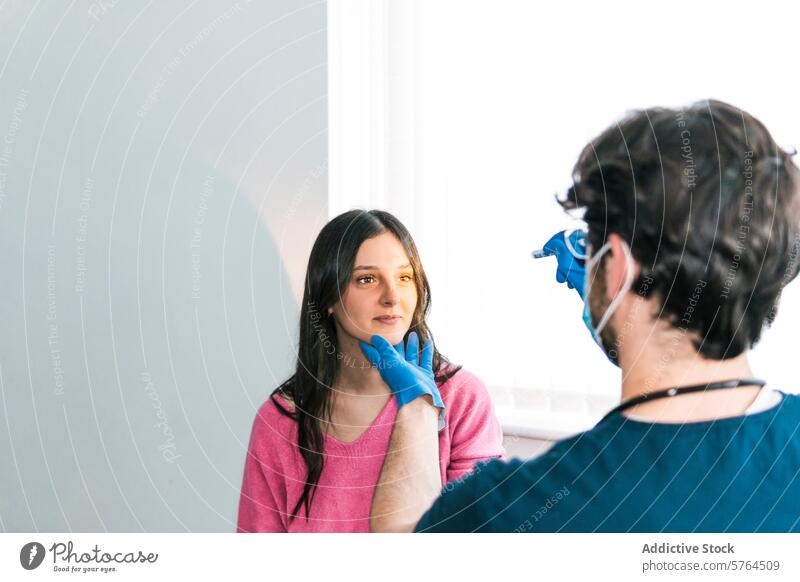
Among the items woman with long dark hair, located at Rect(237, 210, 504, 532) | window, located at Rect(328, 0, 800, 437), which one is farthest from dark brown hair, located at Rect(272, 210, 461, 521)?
window, located at Rect(328, 0, 800, 437)

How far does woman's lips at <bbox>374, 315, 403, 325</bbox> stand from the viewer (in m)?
0.67

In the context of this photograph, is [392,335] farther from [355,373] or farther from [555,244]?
[555,244]

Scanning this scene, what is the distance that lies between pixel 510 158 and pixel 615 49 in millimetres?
182

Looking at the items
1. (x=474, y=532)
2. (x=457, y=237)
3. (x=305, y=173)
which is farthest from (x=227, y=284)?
(x=474, y=532)

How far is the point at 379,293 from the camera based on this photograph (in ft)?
2.19

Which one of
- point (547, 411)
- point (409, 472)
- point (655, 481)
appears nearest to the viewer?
point (655, 481)

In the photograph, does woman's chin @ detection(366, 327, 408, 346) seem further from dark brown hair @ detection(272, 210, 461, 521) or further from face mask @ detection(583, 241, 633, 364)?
face mask @ detection(583, 241, 633, 364)

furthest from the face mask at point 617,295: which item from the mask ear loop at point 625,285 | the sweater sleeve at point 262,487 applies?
the sweater sleeve at point 262,487

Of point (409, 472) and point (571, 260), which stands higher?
point (571, 260)

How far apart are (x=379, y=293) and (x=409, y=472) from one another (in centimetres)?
17

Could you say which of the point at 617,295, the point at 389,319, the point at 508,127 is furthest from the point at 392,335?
the point at 508,127

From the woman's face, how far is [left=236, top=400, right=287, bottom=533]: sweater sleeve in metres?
0.14

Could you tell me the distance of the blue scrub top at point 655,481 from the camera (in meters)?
0.50
